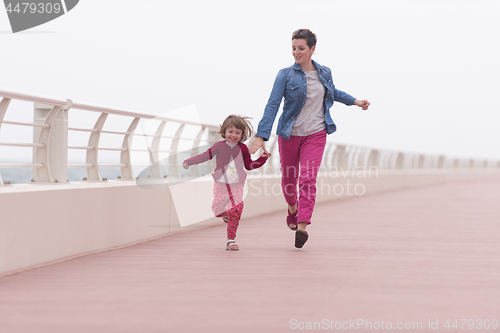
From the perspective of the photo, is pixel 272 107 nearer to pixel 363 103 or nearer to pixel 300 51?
pixel 300 51

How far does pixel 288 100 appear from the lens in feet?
20.2

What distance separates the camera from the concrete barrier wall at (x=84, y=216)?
4.70 meters

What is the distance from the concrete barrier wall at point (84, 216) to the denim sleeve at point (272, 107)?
134 centimetres

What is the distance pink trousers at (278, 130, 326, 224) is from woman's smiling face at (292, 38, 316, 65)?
0.63m

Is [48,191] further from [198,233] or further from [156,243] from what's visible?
[198,233]

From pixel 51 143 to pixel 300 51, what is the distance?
214 centimetres

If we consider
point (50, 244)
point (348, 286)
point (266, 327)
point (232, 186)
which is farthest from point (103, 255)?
point (266, 327)

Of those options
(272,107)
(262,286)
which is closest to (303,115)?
(272,107)

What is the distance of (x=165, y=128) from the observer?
25.4ft

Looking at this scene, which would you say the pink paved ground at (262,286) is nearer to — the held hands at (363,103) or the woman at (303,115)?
the woman at (303,115)

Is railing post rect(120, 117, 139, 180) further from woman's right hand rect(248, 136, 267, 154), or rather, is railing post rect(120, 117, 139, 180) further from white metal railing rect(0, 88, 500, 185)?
woman's right hand rect(248, 136, 267, 154)

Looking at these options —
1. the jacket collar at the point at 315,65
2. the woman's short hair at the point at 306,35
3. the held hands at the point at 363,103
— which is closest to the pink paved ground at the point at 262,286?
the held hands at the point at 363,103

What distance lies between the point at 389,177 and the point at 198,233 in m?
15.2

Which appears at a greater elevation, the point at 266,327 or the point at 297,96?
the point at 297,96
